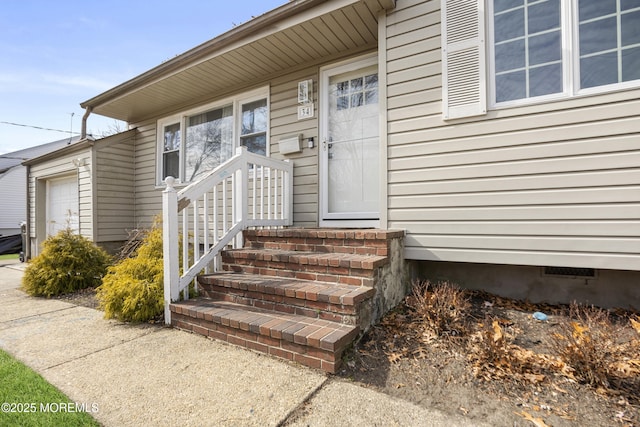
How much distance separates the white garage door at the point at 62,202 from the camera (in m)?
6.92

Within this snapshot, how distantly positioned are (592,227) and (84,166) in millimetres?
7953

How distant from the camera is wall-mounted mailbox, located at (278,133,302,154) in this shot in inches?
173

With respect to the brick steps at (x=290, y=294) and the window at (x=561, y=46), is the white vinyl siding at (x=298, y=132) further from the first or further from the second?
the window at (x=561, y=46)

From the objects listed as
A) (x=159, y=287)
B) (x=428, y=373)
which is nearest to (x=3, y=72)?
(x=159, y=287)

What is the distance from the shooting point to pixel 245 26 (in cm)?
383

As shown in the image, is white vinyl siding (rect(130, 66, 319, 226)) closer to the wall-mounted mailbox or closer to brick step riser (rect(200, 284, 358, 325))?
the wall-mounted mailbox

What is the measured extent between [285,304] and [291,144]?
99.1 inches

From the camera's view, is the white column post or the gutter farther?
the white column post

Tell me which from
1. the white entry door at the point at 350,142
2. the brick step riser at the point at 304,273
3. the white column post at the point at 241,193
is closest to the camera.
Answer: the brick step riser at the point at 304,273

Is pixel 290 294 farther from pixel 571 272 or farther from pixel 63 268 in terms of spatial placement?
pixel 63 268

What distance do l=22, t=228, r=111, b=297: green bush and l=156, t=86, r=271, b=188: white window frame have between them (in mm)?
1869

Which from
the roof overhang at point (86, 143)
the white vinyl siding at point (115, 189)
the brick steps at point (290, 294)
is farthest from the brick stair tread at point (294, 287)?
the roof overhang at point (86, 143)

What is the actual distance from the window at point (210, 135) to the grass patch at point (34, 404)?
3.69 m

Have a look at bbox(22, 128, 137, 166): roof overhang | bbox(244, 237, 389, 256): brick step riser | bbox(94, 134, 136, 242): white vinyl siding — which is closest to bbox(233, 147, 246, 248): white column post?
bbox(244, 237, 389, 256): brick step riser
